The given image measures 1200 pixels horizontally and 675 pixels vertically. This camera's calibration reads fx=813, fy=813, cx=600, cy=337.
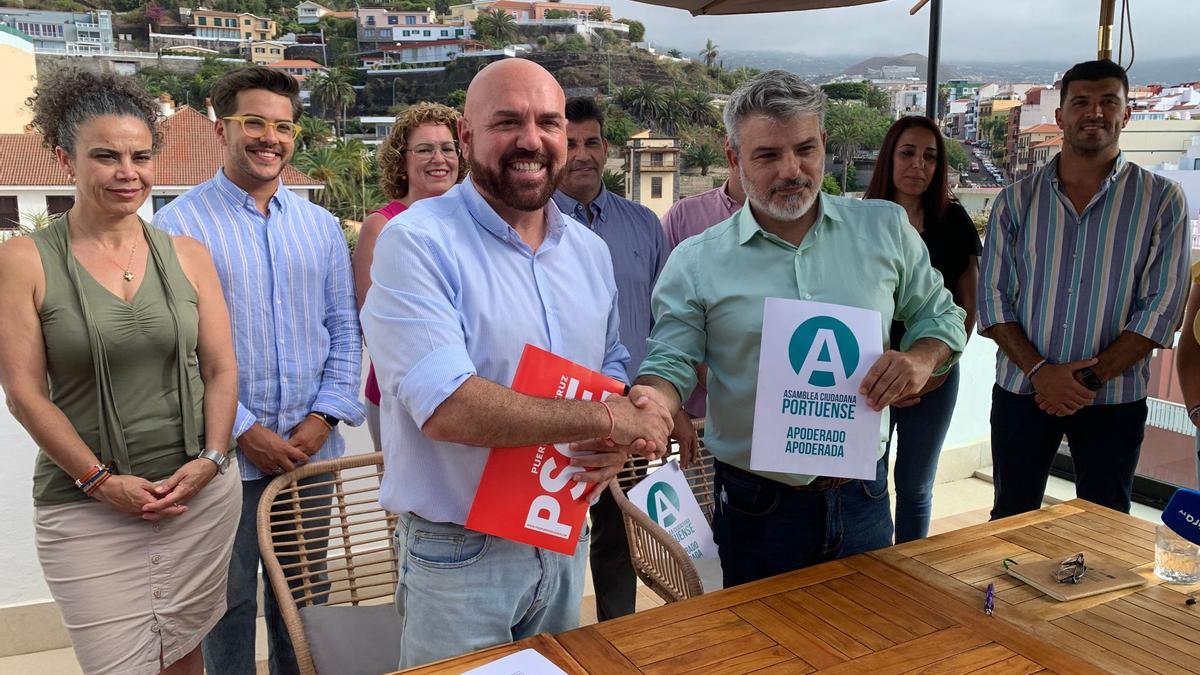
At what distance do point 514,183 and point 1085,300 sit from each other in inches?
87.4

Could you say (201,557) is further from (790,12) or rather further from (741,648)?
(790,12)


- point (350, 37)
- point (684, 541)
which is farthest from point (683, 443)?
point (350, 37)

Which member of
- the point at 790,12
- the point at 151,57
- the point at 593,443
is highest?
the point at 790,12

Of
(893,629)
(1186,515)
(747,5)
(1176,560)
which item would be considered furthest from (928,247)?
(893,629)

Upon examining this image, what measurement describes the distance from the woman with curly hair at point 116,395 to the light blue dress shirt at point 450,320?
0.71m

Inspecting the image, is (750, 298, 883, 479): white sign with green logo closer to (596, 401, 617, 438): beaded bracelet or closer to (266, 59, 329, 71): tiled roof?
(596, 401, 617, 438): beaded bracelet

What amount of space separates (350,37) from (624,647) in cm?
303

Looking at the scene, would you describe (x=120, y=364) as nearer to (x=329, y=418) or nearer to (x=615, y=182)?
(x=329, y=418)

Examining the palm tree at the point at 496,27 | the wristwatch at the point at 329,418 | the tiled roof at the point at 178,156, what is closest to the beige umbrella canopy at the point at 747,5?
the palm tree at the point at 496,27

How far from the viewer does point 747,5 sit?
2.92 metres

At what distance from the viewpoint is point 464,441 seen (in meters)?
1.29

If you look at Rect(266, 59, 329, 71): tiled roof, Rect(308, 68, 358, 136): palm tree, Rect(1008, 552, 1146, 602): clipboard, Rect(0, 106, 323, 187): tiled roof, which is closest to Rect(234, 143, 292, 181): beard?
Rect(0, 106, 323, 187): tiled roof

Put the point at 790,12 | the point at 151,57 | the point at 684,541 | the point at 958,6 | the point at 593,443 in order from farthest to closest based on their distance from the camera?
the point at 958,6
the point at 790,12
the point at 151,57
the point at 684,541
the point at 593,443

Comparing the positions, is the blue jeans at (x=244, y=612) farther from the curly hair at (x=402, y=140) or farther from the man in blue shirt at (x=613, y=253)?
the curly hair at (x=402, y=140)
